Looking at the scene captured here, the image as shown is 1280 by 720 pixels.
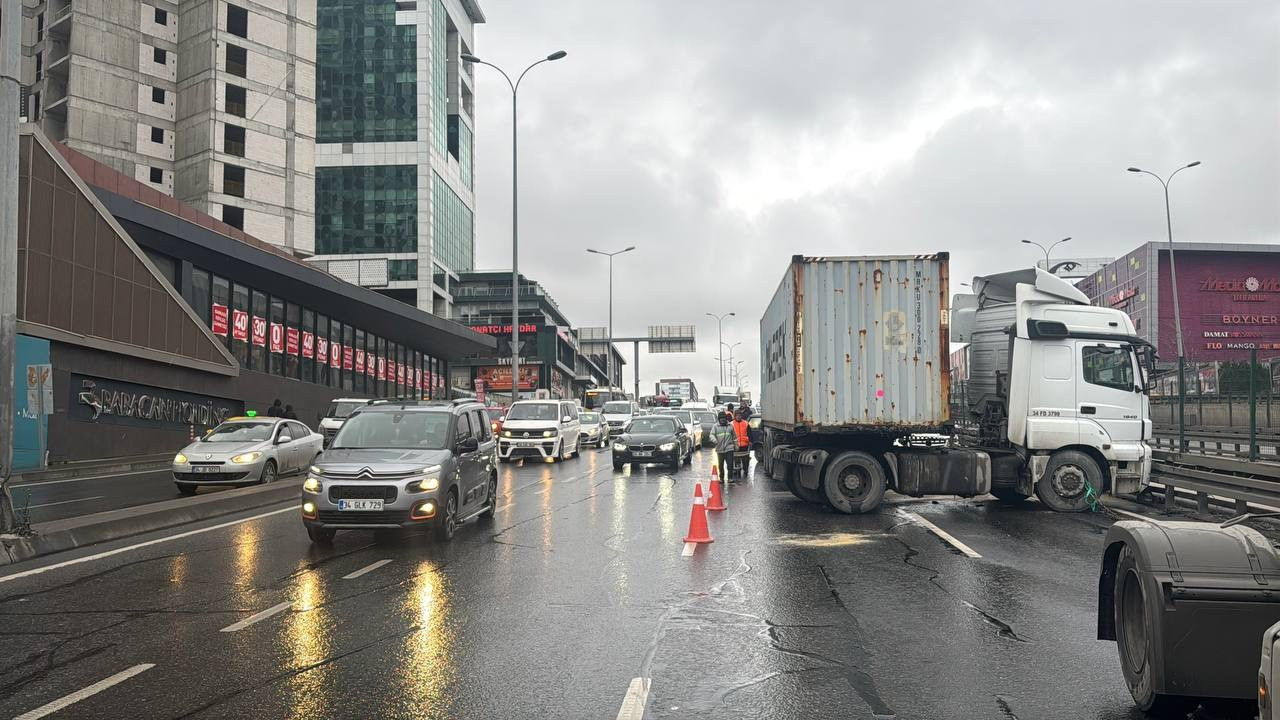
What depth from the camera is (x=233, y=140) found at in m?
58.5

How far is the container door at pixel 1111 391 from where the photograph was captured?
13695 millimetres

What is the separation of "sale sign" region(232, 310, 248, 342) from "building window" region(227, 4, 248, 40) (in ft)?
99.8

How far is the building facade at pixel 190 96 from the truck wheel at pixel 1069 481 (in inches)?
2166

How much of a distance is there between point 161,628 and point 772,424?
12735 millimetres

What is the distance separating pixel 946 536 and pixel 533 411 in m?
18.2

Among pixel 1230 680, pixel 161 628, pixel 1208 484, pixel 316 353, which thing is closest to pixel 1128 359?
pixel 1208 484

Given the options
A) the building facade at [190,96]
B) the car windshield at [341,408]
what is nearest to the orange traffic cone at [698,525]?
the car windshield at [341,408]

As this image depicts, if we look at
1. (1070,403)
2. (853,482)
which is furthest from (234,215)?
(1070,403)

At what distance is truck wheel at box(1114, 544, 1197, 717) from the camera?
4.52 meters

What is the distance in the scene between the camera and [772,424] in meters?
17.7

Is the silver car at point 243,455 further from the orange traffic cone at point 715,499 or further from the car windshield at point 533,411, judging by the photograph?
the car windshield at point 533,411

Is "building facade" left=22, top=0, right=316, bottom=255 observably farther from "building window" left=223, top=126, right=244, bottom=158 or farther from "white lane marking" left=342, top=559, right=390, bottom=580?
"white lane marking" left=342, top=559, right=390, bottom=580

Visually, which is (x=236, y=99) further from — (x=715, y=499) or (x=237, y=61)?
(x=715, y=499)

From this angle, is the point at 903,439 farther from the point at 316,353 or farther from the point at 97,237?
the point at 316,353
